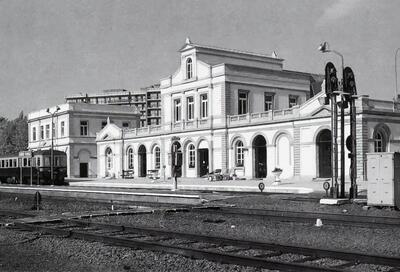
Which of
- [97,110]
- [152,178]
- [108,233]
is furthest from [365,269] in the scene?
[97,110]

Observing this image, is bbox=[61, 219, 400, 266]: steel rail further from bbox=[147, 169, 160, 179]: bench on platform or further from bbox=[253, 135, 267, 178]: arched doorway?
bbox=[147, 169, 160, 179]: bench on platform

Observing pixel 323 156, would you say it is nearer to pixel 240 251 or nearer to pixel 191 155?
pixel 191 155

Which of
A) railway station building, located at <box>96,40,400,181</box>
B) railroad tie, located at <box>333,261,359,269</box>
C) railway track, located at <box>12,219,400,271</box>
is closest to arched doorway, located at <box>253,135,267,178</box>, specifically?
railway station building, located at <box>96,40,400,181</box>

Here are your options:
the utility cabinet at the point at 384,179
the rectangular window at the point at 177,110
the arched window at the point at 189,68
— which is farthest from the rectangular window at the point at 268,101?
the utility cabinet at the point at 384,179

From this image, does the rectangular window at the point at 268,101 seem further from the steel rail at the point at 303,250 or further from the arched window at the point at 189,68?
the steel rail at the point at 303,250

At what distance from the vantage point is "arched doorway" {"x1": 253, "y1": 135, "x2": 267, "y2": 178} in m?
48.0

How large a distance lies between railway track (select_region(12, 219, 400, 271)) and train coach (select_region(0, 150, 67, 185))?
37.4m

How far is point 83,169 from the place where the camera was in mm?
75250

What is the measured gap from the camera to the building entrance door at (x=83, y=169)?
7462cm

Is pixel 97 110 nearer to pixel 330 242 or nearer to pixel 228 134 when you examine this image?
pixel 228 134

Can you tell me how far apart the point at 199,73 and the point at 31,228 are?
41727mm

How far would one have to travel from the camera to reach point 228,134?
50.8 metres

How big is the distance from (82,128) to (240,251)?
221 ft

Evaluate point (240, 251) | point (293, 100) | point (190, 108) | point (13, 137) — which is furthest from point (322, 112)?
point (13, 137)
